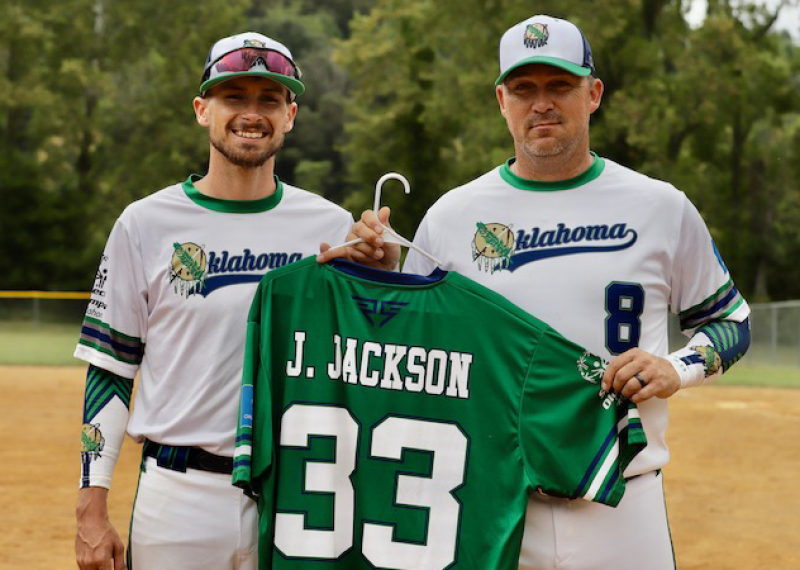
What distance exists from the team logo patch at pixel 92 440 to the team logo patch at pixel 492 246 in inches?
52.7

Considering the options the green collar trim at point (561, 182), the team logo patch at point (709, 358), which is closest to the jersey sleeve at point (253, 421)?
the green collar trim at point (561, 182)

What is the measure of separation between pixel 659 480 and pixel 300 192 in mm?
1522

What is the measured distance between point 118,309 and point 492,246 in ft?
4.01

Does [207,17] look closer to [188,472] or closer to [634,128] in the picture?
[634,128]

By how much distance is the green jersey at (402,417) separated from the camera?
335cm

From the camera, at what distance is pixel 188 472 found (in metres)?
3.59

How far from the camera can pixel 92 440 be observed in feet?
12.0

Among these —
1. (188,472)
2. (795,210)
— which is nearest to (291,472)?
(188,472)

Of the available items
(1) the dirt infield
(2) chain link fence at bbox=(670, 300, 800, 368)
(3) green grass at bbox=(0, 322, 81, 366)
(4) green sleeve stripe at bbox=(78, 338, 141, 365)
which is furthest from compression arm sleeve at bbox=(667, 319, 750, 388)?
(3) green grass at bbox=(0, 322, 81, 366)

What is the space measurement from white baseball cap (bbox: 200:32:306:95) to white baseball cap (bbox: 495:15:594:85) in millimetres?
711

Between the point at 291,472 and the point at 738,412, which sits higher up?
the point at 291,472

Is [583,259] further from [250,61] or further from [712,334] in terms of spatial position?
[250,61]

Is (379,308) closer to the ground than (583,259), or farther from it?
closer to the ground

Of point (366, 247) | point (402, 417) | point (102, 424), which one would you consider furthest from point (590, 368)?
point (102, 424)
